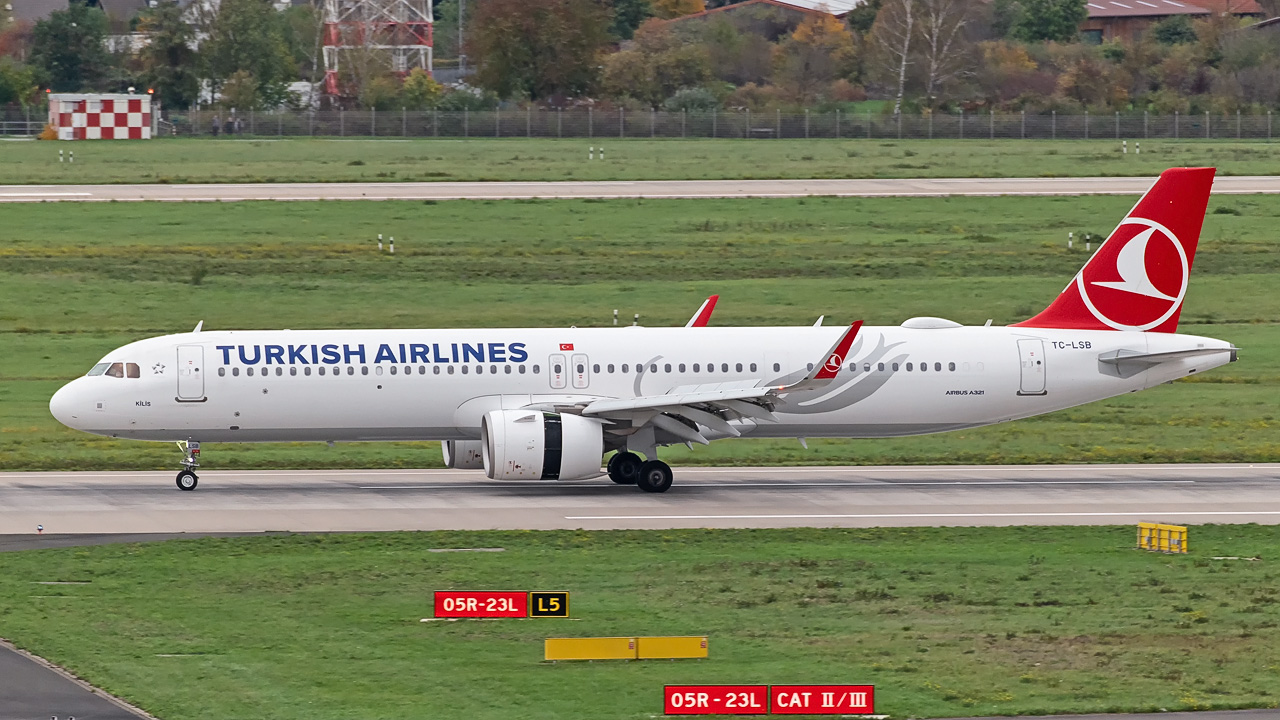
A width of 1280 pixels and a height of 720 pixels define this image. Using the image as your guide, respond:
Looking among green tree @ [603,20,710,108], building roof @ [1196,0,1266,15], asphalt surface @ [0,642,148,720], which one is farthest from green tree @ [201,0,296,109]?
asphalt surface @ [0,642,148,720]

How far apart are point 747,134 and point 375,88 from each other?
30584 millimetres

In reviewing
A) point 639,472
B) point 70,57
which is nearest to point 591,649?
point 639,472

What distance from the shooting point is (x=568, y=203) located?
7419 cm

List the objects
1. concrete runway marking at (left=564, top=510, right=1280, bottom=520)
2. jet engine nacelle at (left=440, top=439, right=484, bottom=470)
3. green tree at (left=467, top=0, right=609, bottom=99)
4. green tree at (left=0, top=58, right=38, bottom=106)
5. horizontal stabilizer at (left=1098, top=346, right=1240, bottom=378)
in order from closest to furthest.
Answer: concrete runway marking at (left=564, top=510, right=1280, bottom=520)
jet engine nacelle at (left=440, top=439, right=484, bottom=470)
horizontal stabilizer at (left=1098, top=346, right=1240, bottom=378)
green tree at (left=467, top=0, right=609, bottom=99)
green tree at (left=0, top=58, right=38, bottom=106)

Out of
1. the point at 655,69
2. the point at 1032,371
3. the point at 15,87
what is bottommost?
the point at 1032,371

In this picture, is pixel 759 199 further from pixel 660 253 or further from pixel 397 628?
pixel 397 628

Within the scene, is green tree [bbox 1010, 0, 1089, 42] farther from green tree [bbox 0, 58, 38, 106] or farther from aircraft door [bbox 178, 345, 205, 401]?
aircraft door [bbox 178, 345, 205, 401]

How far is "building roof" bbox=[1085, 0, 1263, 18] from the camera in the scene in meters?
161

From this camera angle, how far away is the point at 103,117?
368 ft

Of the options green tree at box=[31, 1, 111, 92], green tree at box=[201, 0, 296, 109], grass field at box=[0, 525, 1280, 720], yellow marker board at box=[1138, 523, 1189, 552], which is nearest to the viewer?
grass field at box=[0, 525, 1280, 720]

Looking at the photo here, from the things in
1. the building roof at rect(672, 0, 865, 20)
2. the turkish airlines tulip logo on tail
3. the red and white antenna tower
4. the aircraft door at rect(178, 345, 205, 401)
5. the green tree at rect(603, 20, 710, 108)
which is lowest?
the aircraft door at rect(178, 345, 205, 401)

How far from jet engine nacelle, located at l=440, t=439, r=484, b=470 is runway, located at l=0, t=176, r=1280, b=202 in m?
38.9

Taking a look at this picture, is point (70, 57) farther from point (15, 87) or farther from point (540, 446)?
point (540, 446)

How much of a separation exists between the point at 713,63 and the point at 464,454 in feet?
371
